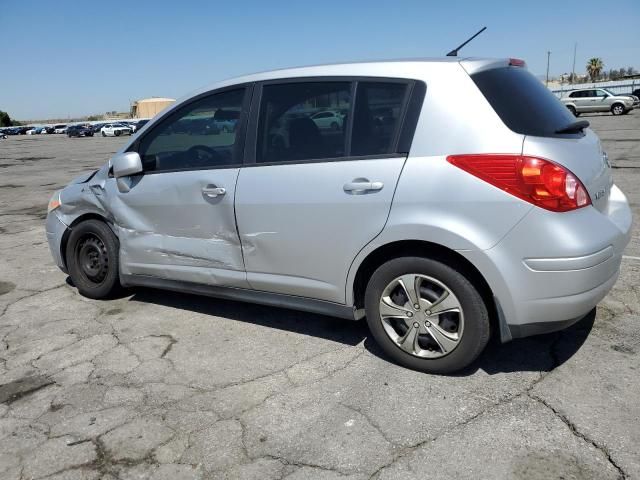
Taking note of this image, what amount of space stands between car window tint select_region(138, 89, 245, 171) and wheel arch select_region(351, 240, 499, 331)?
119cm

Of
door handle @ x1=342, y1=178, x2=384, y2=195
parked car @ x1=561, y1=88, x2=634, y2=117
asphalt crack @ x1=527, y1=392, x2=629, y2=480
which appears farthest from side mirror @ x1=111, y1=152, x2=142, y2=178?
parked car @ x1=561, y1=88, x2=634, y2=117

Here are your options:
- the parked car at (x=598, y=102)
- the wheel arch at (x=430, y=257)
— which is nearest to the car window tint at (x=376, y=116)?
the wheel arch at (x=430, y=257)

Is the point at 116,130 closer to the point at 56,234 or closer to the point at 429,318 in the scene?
the point at 56,234

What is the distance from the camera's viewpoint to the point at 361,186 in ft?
10.2

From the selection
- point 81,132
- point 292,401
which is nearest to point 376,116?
point 292,401

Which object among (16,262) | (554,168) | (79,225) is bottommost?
(16,262)

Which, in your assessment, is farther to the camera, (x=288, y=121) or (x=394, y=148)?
(x=288, y=121)

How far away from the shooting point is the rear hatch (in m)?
2.81

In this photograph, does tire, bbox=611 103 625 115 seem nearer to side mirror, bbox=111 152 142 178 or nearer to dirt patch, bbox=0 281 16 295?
side mirror, bbox=111 152 142 178

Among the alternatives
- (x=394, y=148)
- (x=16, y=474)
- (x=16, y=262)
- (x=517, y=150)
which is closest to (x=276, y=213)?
(x=394, y=148)

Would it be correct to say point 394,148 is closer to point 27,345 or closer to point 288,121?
point 288,121

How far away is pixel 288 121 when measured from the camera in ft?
11.6

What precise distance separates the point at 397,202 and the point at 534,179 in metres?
0.71

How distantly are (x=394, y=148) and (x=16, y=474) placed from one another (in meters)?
2.48
